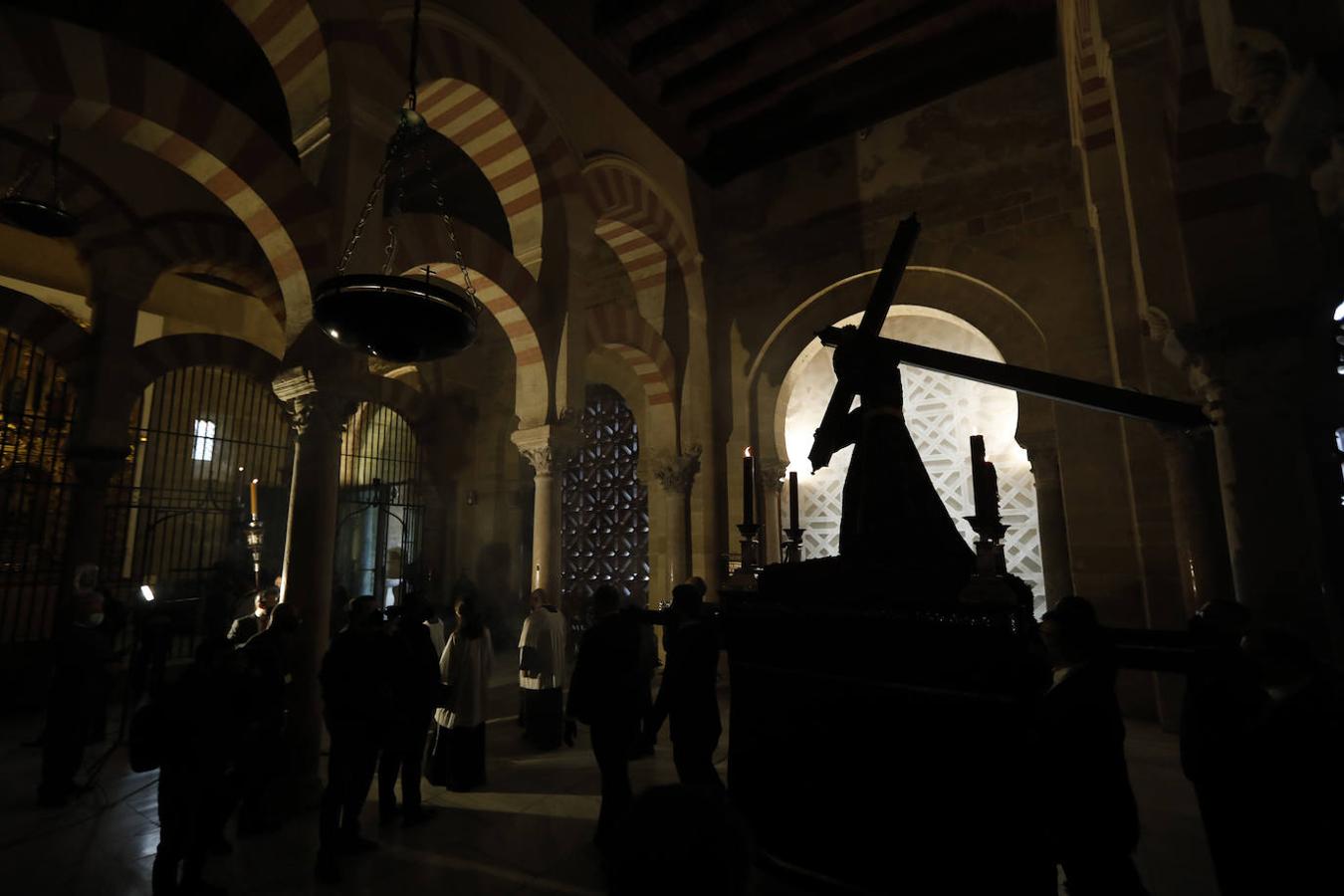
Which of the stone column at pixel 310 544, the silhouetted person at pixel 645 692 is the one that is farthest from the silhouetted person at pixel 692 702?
the stone column at pixel 310 544

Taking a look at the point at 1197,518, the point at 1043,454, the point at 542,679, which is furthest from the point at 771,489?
the point at 1197,518

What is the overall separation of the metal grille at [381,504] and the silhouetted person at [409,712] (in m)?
5.74

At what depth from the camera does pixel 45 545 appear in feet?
28.1

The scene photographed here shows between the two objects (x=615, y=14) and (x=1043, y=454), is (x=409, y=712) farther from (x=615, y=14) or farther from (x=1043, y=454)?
(x=615, y=14)

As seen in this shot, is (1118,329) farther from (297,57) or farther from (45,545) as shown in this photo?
(45,545)

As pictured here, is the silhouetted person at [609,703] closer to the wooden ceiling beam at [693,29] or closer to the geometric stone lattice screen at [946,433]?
the geometric stone lattice screen at [946,433]

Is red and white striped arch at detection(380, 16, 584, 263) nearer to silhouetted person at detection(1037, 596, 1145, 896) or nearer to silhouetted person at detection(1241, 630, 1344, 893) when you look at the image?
silhouetted person at detection(1037, 596, 1145, 896)

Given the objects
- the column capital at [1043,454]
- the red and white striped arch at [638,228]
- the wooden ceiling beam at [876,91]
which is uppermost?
the wooden ceiling beam at [876,91]

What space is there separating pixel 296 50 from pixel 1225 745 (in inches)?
234

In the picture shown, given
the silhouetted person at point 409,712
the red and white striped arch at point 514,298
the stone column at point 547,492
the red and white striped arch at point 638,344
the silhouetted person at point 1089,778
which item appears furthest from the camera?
the red and white striped arch at point 638,344

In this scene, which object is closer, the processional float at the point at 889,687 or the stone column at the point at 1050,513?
the processional float at the point at 889,687

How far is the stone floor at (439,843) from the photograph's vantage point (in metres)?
2.64

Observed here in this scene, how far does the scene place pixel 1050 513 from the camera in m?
6.55

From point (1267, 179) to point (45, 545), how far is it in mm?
12957
